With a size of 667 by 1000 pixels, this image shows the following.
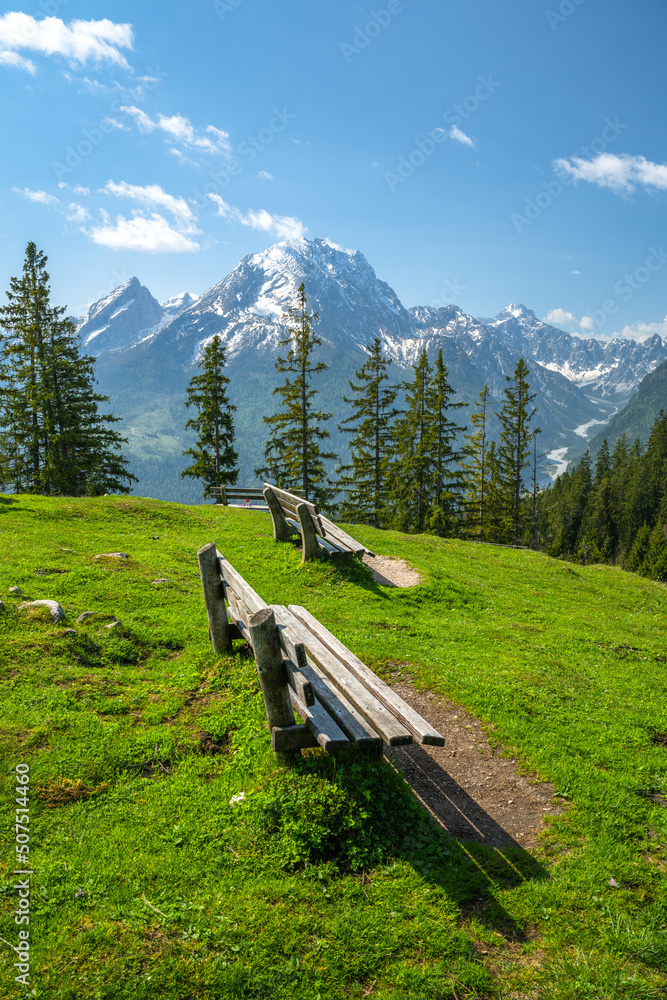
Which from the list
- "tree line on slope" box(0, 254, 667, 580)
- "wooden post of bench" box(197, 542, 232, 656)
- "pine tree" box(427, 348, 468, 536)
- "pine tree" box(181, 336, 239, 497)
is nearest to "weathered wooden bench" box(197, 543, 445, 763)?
"wooden post of bench" box(197, 542, 232, 656)

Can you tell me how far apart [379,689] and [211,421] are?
35.2m

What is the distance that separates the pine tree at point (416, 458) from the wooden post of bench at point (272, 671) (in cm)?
3338

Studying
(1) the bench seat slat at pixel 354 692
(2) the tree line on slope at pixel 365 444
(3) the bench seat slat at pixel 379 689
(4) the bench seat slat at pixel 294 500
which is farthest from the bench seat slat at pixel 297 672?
(2) the tree line on slope at pixel 365 444

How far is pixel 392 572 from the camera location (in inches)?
591

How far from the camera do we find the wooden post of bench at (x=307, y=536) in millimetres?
13172

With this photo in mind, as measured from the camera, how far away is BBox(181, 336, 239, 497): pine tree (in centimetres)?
3822

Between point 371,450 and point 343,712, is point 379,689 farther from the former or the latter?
point 371,450

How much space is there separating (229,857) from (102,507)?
17207mm

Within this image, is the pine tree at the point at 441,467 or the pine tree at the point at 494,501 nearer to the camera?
the pine tree at the point at 441,467

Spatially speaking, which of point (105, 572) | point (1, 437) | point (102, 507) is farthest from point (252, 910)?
point (1, 437)

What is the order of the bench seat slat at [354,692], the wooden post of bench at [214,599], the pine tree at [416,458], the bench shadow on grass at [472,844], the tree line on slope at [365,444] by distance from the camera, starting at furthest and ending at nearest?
the pine tree at [416,458] < the tree line on slope at [365,444] < the wooden post of bench at [214,599] < the bench seat slat at [354,692] < the bench shadow on grass at [472,844]

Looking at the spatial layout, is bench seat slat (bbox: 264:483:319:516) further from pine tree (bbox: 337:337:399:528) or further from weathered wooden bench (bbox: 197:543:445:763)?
pine tree (bbox: 337:337:399:528)

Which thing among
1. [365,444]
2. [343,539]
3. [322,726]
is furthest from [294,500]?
[365,444]

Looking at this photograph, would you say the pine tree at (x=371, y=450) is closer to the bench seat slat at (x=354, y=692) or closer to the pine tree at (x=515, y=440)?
the pine tree at (x=515, y=440)
